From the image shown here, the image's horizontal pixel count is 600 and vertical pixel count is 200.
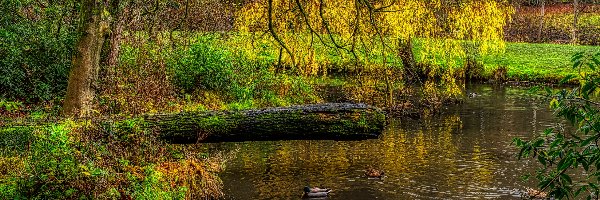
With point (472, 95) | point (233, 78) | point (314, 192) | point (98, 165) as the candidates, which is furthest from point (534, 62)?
point (98, 165)

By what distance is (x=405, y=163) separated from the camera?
15281 mm

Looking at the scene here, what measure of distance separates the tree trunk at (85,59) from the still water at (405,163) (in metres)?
3.06

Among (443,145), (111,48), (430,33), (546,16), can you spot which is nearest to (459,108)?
(430,33)

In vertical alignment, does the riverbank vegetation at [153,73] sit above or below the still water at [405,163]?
above

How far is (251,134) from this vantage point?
11.6 metres

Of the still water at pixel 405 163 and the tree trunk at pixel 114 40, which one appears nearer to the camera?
the still water at pixel 405 163

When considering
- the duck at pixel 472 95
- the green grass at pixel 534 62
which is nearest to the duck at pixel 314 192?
the duck at pixel 472 95

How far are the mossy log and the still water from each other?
56.7 inches

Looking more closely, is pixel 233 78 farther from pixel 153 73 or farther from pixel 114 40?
pixel 114 40

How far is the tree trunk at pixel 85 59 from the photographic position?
13.2 metres

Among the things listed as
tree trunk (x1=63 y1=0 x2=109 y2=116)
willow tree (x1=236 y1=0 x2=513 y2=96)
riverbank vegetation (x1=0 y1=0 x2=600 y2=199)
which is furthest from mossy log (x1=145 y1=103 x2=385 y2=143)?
willow tree (x1=236 y1=0 x2=513 y2=96)

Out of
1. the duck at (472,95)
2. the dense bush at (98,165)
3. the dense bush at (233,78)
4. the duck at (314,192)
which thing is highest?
the dense bush at (233,78)

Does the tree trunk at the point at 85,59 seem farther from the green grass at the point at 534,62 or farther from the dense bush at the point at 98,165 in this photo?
the green grass at the point at 534,62

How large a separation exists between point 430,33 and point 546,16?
33950 mm
